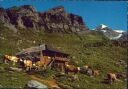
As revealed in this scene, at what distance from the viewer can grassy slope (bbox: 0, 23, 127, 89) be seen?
132 ft

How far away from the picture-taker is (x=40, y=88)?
28.6 m

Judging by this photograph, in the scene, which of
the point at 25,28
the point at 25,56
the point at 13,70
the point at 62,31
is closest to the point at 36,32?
the point at 25,28

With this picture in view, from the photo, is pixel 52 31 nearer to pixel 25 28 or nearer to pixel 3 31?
pixel 25 28

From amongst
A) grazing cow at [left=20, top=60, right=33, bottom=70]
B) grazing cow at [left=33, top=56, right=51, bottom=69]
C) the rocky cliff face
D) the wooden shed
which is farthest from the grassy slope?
grazing cow at [left=20, top=60, right=33, bottom=70]

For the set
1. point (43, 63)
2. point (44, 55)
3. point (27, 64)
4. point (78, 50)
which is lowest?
point (78, 50)

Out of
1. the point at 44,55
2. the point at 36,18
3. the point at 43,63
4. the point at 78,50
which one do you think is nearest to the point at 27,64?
A: the point at 43,63

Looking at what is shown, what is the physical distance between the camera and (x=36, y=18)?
9275cm

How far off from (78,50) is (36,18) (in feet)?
43.7

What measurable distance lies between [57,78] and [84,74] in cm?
652

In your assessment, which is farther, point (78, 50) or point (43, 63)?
point (78, 50)

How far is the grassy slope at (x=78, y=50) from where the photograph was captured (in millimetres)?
40231

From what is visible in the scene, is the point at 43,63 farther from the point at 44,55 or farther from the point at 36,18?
the point at 36,18

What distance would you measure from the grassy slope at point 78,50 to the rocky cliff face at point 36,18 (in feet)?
6.65

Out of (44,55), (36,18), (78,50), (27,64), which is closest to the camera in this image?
(27,64)
